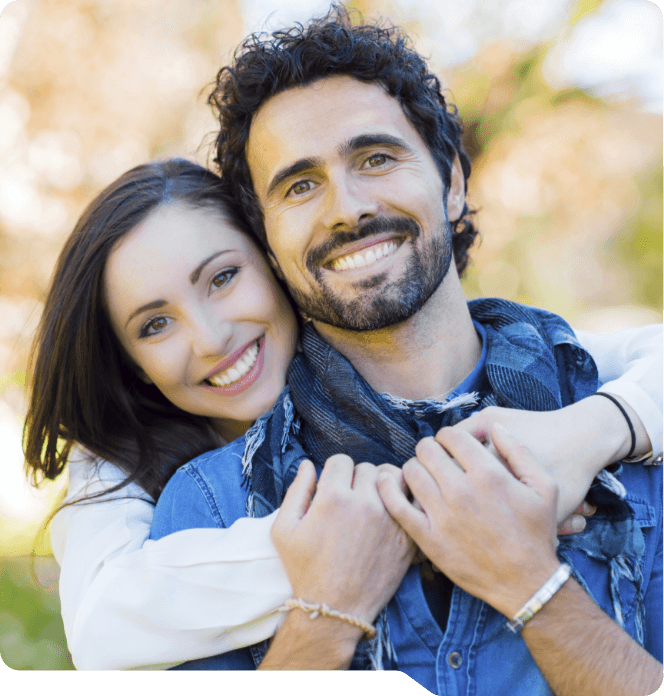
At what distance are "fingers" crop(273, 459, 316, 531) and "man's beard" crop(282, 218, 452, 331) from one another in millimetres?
369

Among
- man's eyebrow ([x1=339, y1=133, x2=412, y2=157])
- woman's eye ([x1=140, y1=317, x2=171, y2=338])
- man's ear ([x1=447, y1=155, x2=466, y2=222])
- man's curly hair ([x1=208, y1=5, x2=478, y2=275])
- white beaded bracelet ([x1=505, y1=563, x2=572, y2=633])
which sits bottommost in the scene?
white beaded bracelet ([x1=505, y1=563, x2=572, y2=633])

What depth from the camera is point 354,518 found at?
1.08 meters

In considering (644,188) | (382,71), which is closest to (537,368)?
(382,71)

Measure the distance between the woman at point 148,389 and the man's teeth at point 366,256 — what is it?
10.5 inches

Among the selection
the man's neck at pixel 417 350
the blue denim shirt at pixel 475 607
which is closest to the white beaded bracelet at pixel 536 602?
the blue denim shirt at pixel 475 607

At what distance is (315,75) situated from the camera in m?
1.42

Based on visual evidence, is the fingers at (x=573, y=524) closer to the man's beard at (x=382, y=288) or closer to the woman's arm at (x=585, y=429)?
the woman's arm at (x=585, y=429)

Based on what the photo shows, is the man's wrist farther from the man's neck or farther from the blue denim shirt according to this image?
the man's neck

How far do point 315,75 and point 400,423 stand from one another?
862mm

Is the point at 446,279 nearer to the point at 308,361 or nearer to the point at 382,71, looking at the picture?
the point at 308,361

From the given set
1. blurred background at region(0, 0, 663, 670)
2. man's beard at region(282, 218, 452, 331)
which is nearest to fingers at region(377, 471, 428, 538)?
man's beard at region(282, 218, 452, 331)

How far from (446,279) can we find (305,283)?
0.38 meters

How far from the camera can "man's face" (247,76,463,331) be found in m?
1.35

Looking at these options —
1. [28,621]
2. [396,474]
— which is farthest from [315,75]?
[28,621]
